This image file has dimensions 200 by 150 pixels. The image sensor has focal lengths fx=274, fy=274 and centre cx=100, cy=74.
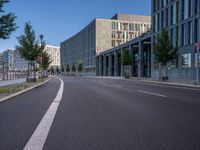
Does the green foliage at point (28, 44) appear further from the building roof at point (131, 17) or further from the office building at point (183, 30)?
the building roof at point (131, 17)

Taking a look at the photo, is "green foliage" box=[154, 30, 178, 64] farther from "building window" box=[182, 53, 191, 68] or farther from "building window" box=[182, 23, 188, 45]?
"building window" box=[182, 23, 188, 45]

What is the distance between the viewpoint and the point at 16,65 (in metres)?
187

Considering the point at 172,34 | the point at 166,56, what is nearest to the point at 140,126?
the point at 166,56

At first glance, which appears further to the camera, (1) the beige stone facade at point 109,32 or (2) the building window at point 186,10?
(1) the beige stone facade at point 109,32

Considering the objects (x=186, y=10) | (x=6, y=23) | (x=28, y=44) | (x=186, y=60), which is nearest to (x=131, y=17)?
(x=186, y=10)

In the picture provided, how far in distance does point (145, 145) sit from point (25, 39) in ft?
98.5

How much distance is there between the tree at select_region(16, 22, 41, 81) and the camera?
32.0m

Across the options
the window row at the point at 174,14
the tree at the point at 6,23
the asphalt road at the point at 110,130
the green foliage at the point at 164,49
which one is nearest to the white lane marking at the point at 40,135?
the asphalt road at the point at 110,130

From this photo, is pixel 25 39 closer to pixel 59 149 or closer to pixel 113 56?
pixel 59 149

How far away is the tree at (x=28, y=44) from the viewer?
105 ft

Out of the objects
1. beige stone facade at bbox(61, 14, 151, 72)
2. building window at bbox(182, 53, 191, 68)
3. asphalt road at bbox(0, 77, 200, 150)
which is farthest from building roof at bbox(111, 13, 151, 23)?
asphalt road at bbox(0, 77, 200, 150)

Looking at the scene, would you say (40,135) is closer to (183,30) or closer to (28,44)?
(28,44)

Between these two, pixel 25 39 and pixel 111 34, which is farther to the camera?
pixel 111 34

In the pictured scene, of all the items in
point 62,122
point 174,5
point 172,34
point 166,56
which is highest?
point 174,5
